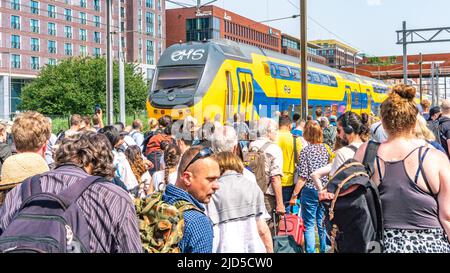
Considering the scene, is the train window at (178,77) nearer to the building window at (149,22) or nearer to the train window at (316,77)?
the train window at (316,77)

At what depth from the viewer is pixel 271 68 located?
21.5 metres

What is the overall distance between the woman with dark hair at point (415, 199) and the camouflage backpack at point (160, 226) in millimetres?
1351

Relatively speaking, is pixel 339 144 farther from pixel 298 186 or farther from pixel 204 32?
pixel 204 32

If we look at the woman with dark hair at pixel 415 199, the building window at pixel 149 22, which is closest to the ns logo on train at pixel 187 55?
the woman with dark hair at pixel 415 199

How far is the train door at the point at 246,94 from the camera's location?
1858cm

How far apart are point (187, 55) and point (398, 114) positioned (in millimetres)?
14645

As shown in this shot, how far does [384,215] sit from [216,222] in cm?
133

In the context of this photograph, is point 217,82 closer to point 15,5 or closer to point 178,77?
point 178,77

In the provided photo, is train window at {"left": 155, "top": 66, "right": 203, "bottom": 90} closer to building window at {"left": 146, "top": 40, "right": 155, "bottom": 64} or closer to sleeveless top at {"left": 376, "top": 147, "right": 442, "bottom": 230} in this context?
sleeveless top at {"left": 376, "top": 147, "right": 442, "bottom": 230}

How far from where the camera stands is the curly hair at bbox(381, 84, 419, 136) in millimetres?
3893

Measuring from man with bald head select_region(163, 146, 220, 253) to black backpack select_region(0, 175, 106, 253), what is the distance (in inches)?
23.4

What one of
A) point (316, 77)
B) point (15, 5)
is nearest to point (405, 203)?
point (316, 77)

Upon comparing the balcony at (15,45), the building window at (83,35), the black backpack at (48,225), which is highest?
the building window at (83,35)

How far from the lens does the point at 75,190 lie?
2.97 m
